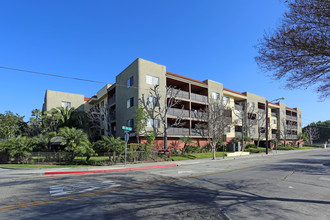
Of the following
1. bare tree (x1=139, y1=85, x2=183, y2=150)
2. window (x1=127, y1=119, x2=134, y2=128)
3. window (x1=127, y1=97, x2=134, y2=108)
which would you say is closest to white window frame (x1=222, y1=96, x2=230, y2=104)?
bare tree (x1=139, y1=85, x2=183, y2=150)

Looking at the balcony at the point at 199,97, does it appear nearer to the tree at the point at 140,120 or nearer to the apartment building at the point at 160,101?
the apartment building at the point at 160,101

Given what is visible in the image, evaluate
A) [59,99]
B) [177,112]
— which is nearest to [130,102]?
[177,112]

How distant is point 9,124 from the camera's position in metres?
35.0

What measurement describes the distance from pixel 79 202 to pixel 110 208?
1240 mm

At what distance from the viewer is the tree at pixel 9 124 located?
1313 inches

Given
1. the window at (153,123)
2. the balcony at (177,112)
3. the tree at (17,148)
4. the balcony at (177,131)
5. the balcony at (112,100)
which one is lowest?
the tree at (17,148)

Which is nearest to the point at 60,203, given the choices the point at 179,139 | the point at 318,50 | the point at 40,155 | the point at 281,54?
the point at 281,54

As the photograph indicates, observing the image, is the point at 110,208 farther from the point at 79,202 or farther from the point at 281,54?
the point at 281,54

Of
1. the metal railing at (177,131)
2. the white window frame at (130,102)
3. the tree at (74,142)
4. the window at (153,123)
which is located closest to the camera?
the tree at (74,142)

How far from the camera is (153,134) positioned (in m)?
26.2

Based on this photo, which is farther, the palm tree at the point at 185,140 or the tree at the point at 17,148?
the palm tree at the point at 185,140

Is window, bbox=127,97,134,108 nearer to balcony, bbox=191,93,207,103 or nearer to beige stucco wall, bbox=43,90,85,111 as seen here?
balcony, bbox=191,93,207,103

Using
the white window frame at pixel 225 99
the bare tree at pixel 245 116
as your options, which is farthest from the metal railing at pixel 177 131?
the bare tree at pixel 245 116

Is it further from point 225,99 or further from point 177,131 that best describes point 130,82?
point 225,99
